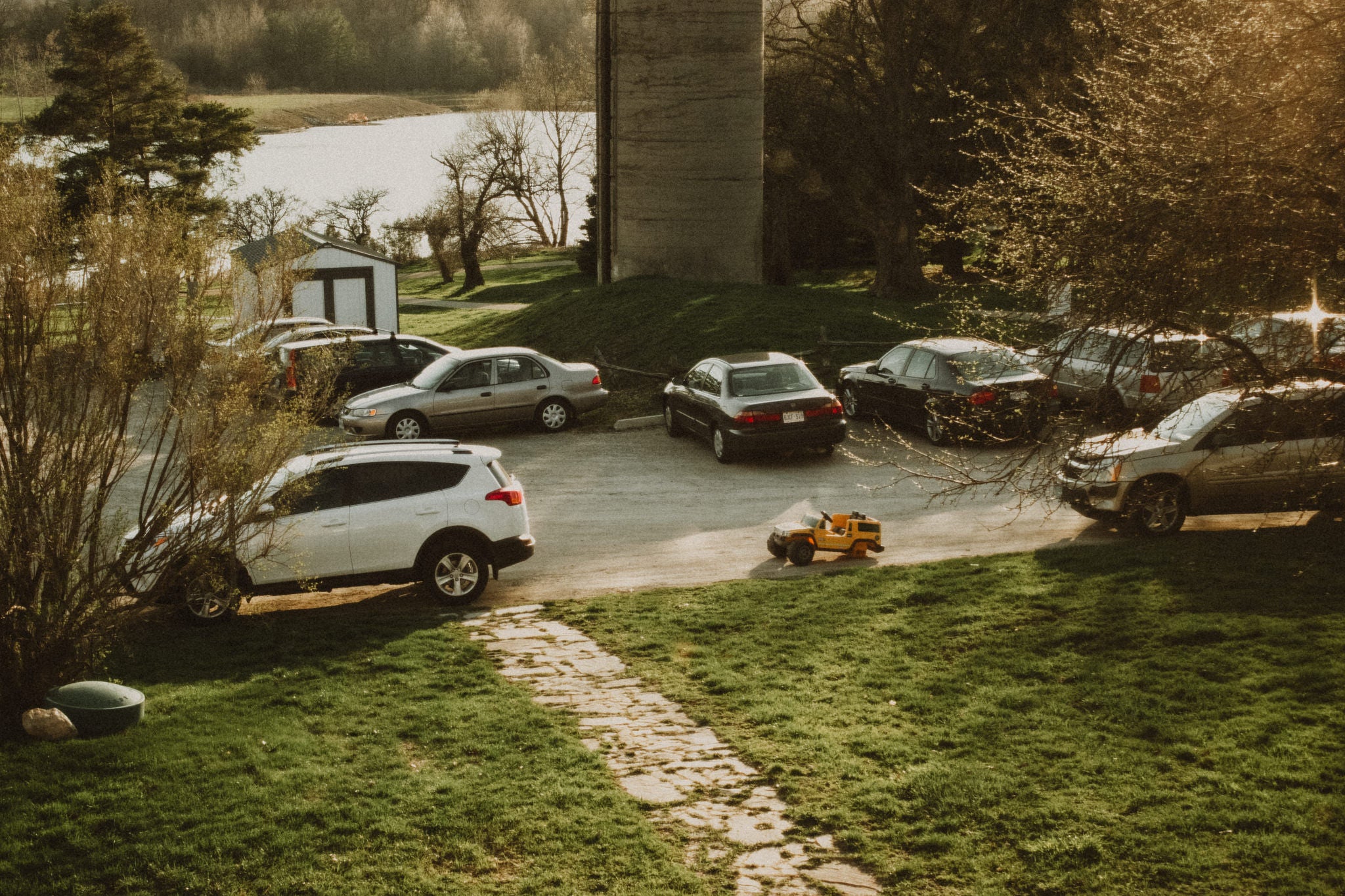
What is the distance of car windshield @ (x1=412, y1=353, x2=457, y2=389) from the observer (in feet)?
76.6

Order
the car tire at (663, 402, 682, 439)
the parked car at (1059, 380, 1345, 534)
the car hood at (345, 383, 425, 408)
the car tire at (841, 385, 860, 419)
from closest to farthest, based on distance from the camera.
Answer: the parked car at (1059, 380, 1345, 534), the car tire at (663, 402, 682, 439), the car hood at (345, 383, 425, 408), the car tire at (841, 385, 860, 419)

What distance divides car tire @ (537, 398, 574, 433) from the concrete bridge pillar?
11.0 m

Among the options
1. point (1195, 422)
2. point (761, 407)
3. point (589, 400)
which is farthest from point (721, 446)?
point (1195, 422)

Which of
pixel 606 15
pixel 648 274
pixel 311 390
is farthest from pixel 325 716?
pixel 606 15

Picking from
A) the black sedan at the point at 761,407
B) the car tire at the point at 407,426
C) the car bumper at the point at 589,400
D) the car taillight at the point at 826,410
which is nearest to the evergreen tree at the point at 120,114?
the car tire at the point at 407,426

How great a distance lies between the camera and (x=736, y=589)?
13.8 meters

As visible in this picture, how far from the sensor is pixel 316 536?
13227mm

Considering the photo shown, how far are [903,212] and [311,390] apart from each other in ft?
101

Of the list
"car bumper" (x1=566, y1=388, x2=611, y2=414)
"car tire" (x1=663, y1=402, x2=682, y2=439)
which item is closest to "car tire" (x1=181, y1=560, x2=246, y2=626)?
"car tire" (x1=663, y1=402, x2=682, y2=439)

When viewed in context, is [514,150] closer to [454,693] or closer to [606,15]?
[606,15]

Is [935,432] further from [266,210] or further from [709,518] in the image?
[266,210]

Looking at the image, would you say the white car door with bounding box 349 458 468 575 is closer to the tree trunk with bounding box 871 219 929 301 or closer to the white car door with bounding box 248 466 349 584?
the white car door with bounding box 248 466 349 584

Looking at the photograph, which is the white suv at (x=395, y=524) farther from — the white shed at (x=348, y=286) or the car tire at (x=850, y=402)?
the white shed at (x=348, y=286)

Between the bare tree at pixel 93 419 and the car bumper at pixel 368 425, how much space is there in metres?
12.4
